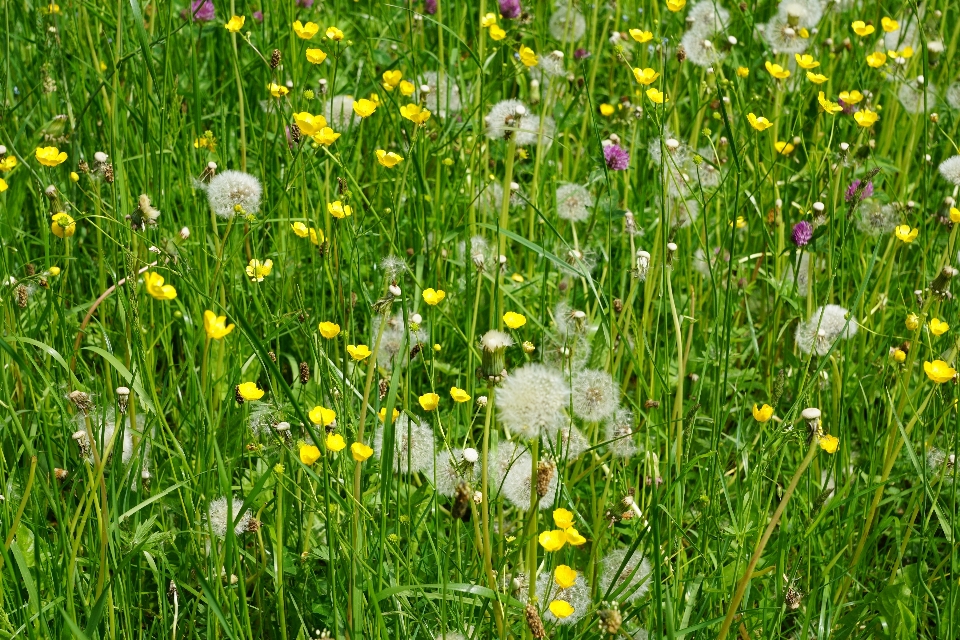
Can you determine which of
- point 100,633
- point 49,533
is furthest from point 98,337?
point 100,633

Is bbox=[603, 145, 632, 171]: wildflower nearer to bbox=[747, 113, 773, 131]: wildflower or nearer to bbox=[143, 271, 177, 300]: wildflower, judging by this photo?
bbox=[747, 113, 773, 131]: wildflower

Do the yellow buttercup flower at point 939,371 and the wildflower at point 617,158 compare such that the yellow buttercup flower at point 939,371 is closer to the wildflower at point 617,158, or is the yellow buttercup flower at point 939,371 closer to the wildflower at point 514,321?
the wildflower at point 514,321

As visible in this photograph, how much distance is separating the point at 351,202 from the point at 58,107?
0.82m

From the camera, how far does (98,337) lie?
2.06 meters

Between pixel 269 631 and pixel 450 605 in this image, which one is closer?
pixel 450 605

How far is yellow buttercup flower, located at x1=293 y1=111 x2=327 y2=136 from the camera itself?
5.70ft

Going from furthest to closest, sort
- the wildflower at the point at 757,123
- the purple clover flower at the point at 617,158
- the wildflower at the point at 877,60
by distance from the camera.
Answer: the wildflower at the point at 877,60, the purple clover flower at the point at 617,158, the wildflower at the point at 757,123

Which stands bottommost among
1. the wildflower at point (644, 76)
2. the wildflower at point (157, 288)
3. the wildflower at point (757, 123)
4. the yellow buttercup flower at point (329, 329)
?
the yellow buttercup flower at point (329, 329)

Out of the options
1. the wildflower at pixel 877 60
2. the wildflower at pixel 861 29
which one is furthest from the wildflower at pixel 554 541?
the wildflower at pixel 861 29

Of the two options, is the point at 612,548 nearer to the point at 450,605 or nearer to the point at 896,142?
the point at 450,605

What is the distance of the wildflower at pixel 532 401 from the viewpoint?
1.45 m

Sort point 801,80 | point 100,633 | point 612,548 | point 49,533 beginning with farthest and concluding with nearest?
point 801,80 → point 612,548 → point 49,533 → point 100,633

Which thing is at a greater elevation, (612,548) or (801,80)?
(801,80)

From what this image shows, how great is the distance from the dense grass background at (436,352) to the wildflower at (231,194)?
0.14 feet
